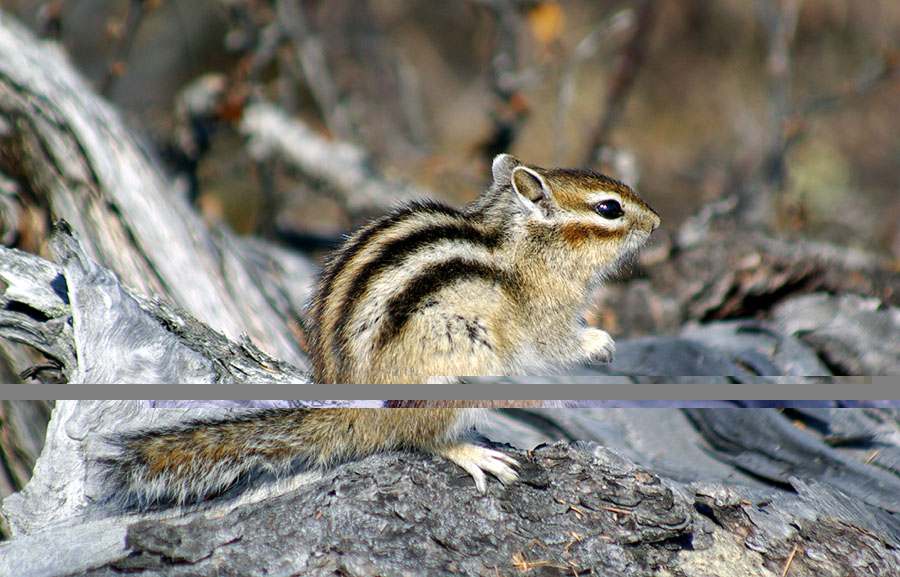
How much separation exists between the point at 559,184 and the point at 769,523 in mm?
1328

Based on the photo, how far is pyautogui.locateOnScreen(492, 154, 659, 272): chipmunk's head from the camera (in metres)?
2.93

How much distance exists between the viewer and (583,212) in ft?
9.66

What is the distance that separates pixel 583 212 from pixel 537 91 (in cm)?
540

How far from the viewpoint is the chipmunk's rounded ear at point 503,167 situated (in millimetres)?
3129

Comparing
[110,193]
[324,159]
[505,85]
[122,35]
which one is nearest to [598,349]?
[110,193]

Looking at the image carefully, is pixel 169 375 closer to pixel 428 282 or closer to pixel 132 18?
pixel 428 282

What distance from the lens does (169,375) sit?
8.27 feet

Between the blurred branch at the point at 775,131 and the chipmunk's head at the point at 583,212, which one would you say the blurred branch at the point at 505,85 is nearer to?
the blurred branch at the point at 775,131

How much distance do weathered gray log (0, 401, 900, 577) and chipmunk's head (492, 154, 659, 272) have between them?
982 millimetres

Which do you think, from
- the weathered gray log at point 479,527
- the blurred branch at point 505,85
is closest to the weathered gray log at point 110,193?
the weathered gray log at point 479,527

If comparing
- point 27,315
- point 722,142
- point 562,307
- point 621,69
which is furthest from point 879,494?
point 722,142

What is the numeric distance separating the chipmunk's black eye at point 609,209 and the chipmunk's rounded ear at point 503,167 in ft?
1.21

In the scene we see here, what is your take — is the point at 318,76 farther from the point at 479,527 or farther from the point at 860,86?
the point at 479,527

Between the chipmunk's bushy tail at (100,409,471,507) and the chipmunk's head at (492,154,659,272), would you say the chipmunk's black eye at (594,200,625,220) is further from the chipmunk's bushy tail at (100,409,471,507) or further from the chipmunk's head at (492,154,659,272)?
the chipmunk's bushy tail at (100,409,471,507)
